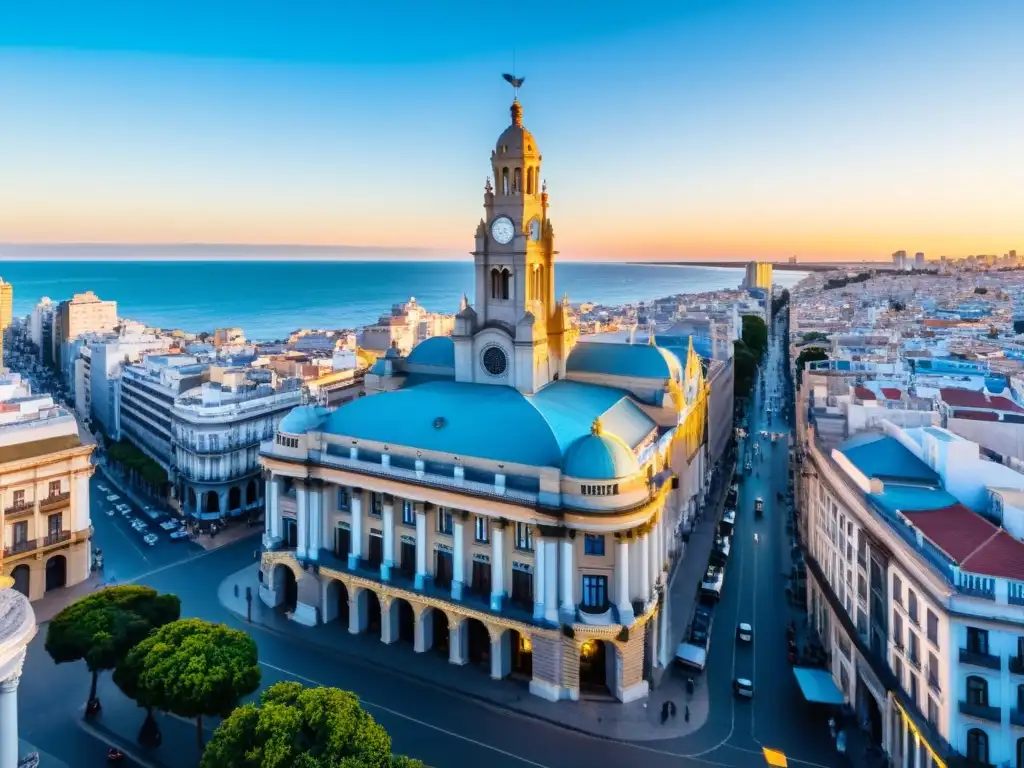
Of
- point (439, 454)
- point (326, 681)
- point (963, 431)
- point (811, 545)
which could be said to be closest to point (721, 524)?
point (811, 545)

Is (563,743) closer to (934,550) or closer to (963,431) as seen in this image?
(934,550)

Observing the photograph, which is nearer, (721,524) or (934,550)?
(934,550)

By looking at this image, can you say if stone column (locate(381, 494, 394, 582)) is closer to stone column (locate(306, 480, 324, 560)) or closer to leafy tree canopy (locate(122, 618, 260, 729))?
stone column (locate(306, 480, 324, 560))

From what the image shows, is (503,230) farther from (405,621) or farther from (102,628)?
(102,628)

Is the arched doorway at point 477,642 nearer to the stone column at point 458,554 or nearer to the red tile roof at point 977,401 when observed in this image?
the stone column at point 458,554

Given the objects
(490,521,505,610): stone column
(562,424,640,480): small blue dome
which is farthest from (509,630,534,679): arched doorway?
(562,424,640,480): small blue dome

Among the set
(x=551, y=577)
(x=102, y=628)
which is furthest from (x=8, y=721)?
(x=551, y=577)

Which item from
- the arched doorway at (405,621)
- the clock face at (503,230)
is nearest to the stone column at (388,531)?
the arched doorway at (405,621)
